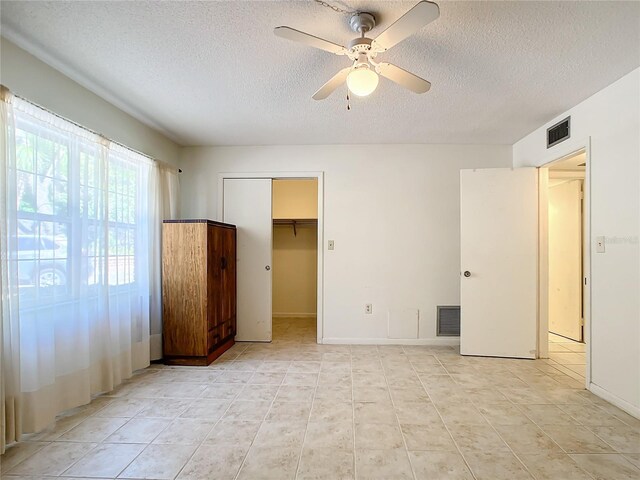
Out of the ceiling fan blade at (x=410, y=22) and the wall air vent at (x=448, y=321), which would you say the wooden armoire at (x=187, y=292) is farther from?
the wall air vent at (x=448, y=321)

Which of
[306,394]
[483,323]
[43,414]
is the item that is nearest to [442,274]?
[483,323]

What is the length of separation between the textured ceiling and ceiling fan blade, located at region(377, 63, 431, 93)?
23 cm

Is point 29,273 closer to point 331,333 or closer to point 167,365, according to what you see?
point 167,365

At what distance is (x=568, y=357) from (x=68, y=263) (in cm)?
474

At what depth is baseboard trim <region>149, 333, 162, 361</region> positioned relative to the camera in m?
3.34

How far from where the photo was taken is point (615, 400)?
2.43 meters

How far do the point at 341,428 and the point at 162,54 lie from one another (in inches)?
105

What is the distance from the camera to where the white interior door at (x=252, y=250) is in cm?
412

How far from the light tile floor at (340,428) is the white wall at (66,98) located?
2.16 meters

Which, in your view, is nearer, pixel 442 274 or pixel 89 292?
pixel 89 292

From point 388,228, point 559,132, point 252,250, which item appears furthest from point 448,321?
point 252,250

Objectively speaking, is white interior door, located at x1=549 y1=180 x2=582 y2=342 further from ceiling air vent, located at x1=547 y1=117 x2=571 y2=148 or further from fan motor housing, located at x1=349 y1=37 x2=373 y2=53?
fan motor housing, located at x1=349 y1=37 x2=373 y2=53

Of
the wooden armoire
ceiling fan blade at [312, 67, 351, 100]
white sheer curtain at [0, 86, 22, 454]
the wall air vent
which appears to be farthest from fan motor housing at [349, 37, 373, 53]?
the wall air vent

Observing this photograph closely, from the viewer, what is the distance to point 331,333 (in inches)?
159
